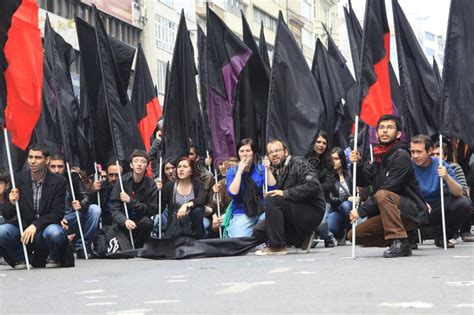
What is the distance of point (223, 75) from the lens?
18.4 metres

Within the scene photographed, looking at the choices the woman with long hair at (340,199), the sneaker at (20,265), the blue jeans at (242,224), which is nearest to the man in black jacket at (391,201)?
the blue jeans at (242,224)

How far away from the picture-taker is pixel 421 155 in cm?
1412

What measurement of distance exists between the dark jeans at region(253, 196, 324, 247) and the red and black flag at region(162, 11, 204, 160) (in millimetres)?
2859

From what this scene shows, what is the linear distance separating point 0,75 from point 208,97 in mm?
4532

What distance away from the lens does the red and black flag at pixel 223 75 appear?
17984 millimetres

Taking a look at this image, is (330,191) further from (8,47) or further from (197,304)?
(197,304)

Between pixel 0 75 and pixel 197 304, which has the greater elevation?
pixel 0 75

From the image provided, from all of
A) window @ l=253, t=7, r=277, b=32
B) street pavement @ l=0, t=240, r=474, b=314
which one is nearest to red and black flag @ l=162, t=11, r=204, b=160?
street pavement @ l=0, t=240, r=474, b=314

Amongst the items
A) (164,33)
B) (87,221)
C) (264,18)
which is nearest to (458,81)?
(87,221)

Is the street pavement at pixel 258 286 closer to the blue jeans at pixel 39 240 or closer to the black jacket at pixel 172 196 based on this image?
the blue jeans at pixel 39 240

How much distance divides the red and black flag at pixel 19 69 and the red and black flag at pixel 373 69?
4005 mm

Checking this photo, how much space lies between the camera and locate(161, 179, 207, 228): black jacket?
637 inches

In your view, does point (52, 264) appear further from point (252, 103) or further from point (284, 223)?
point (252, 103)

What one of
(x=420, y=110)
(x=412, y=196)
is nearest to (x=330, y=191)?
(x=420, y=110)
